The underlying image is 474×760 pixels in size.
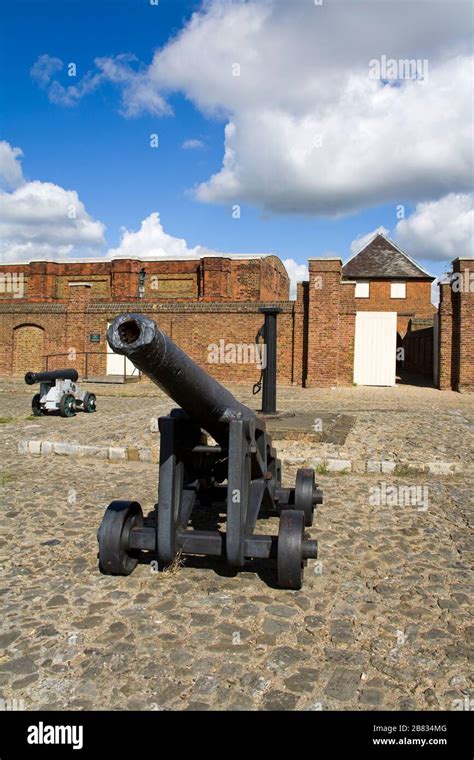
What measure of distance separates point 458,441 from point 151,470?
505 cm

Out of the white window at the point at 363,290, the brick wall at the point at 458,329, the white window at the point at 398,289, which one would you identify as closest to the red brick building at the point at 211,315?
the brick wall at the point at 458,329

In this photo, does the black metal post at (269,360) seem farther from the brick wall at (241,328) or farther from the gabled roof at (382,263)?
the gabled roof at (382,263)

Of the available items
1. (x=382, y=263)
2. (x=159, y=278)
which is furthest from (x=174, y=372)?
(x=382, y=263)

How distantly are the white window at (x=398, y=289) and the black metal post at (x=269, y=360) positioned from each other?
84.5ft

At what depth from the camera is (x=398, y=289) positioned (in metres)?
34.4

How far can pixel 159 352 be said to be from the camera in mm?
2785

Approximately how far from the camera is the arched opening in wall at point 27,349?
23.4 metres

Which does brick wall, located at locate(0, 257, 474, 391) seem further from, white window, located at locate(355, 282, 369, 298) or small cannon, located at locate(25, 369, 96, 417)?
white window, located at locate(355, 282, 369, 298)

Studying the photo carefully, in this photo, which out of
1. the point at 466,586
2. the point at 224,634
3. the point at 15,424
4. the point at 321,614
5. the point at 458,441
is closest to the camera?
the point at 224,634

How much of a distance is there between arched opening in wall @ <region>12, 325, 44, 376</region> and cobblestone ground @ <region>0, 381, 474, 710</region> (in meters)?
18.6

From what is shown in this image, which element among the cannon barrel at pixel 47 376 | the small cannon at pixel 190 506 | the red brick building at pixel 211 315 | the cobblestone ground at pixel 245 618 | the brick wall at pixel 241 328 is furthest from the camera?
the red brick building at pixel 211 315

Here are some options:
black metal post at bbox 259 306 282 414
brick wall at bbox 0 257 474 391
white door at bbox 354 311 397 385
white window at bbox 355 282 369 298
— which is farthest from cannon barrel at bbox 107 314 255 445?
white window at bbox 355 282 369 298
